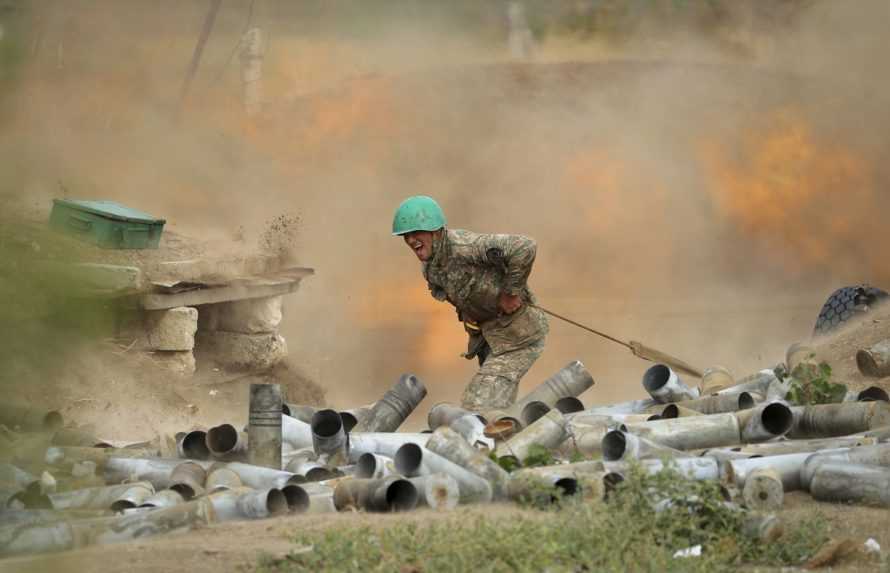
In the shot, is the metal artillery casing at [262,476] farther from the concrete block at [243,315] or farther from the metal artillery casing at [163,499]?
the concrete block at [243,315]

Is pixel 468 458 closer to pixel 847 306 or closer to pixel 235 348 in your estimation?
pixel 847 306

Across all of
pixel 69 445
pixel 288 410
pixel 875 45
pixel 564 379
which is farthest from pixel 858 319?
pixel 875 45

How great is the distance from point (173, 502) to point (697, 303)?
636 inches

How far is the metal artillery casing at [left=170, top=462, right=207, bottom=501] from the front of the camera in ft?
24.8

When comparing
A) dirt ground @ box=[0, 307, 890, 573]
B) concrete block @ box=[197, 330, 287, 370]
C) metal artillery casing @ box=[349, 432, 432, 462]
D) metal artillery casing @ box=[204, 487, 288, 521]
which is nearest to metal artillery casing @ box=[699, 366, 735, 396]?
metal artillery casing @ box=[349, 432, 432, 462]

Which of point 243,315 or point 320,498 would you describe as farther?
point 243,315

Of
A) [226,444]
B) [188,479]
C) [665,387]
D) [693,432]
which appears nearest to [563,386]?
[665,387]

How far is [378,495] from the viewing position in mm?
6719

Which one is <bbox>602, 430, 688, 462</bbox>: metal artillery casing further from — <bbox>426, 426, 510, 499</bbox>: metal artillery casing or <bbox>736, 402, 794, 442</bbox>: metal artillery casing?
<bbox>736, 402, 794, 442</bbox>: metal artillery casing

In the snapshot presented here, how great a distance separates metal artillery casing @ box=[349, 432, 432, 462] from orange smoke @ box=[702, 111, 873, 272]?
15186 mm

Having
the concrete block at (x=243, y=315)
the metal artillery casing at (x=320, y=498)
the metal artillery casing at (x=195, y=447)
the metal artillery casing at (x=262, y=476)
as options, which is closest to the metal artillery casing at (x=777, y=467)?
the metal artillery casing at (x=320, y=498)

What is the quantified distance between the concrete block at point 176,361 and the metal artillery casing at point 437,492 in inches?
281

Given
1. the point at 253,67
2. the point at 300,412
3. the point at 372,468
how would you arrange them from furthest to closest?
the point at 253,67, the point at 300,412, the point at 372,468

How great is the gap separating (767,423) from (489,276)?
→ 2906mm
